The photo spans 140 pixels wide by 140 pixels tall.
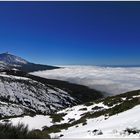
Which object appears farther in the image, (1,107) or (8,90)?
(8,90)

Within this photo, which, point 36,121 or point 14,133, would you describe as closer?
point 14,133

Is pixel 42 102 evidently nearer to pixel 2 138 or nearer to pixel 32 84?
pixel 32 84

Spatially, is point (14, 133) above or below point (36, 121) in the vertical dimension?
above

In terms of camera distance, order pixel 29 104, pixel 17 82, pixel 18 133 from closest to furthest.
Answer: pixel 18 133
pixel 29 104
pixel 17 82

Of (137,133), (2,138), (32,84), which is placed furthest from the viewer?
(32,84)

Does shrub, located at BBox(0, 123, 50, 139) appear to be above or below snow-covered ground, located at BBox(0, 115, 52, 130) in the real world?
above

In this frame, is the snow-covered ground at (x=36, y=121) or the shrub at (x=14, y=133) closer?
the shrub at (x=14, y=133)

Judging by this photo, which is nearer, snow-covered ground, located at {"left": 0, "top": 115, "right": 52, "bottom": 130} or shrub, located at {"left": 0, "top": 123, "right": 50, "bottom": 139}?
shrub, located at {"left": 0, "top": 123, "right": 50, "bottom": 139}

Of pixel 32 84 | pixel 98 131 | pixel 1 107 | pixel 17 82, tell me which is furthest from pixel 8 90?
pixel 98 131

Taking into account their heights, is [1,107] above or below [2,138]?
below

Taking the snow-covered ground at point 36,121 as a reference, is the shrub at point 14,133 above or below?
above
